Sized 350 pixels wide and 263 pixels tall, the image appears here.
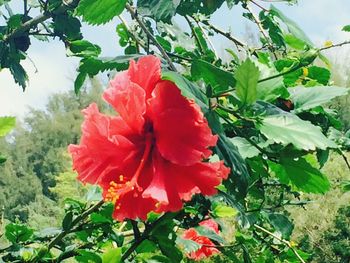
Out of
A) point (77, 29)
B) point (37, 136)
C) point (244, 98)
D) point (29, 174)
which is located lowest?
point (244, 98)

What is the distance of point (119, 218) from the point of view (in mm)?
667

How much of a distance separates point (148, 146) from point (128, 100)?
6 centimetres

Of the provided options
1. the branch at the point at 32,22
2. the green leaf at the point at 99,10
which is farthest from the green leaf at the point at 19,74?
the green leaf at the point at 99,10

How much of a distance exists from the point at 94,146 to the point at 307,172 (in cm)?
30

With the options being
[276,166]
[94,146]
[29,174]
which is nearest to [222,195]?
[276,166]

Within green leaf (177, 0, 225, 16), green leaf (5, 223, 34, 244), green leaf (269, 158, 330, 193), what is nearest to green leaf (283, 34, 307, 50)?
green leaf (177, 0, 225, 16)

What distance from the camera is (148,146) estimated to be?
25.0 inches

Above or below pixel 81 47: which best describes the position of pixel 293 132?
below

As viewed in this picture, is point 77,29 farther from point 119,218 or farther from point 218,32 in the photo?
point 119,218

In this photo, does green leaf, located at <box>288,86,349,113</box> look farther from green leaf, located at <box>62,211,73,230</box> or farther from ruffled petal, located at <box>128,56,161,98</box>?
green leaf, located at <box>62,211,73,230</box>

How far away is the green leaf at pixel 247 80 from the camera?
2.01 ft

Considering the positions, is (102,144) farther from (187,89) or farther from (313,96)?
(313,96)

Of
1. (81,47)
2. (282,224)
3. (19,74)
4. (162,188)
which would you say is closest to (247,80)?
(162,188)

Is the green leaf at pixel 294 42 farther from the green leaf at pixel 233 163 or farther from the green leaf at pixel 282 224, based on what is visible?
the green leaf at pixel 233 163
